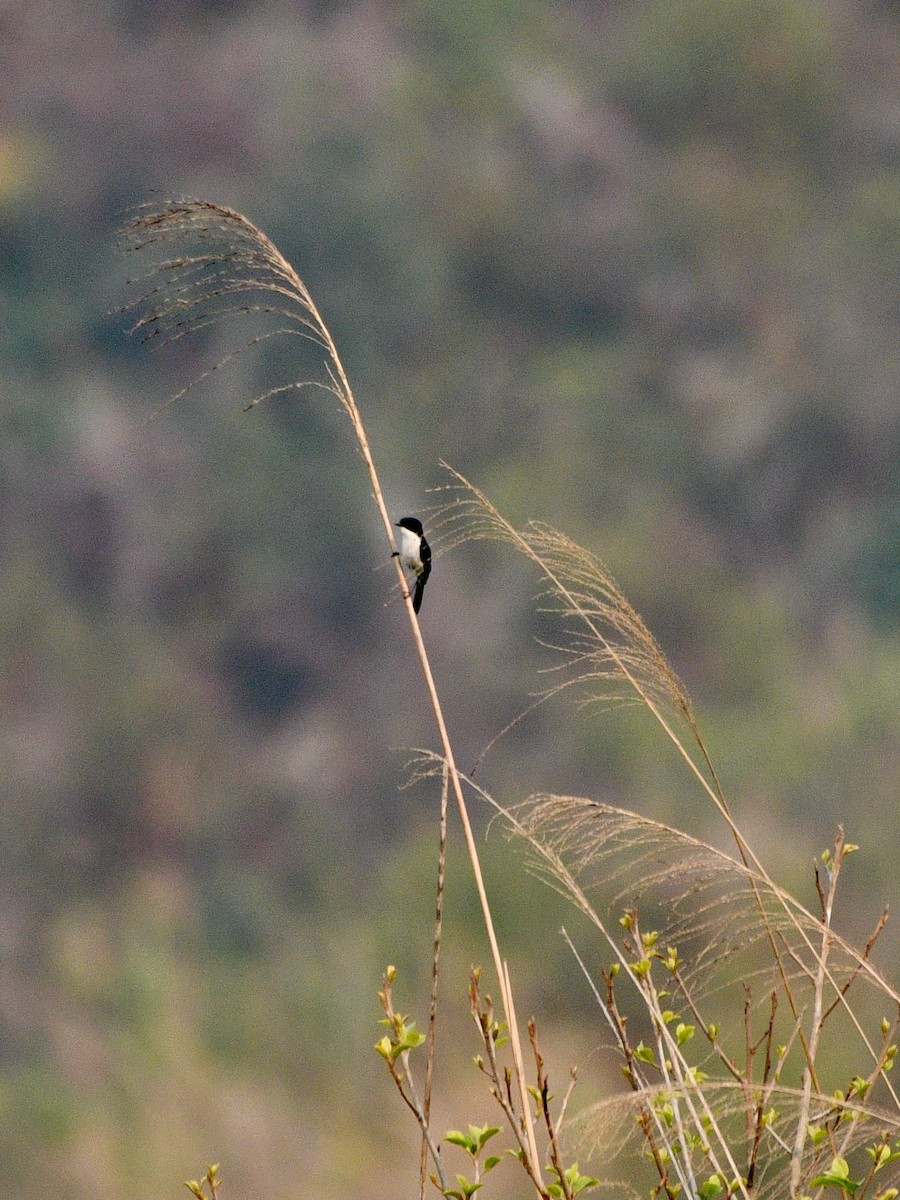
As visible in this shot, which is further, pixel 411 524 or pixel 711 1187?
pixel 411 524

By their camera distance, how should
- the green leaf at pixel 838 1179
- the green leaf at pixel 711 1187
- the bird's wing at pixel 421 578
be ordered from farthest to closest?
the bird's wing at pixel 421 578, the green leaf at pixel 711 1187, the green leaf at pixel 838 1179

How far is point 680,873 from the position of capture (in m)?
2.08

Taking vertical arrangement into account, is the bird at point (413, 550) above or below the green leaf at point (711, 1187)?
above

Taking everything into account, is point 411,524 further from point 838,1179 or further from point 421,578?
point 838,1179

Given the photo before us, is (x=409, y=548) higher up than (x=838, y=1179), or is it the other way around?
(x=409, y=548)

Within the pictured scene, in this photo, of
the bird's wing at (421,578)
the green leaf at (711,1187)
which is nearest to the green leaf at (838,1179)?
the green leaf at (711,1187)

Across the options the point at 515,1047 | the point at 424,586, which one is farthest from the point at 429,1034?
the point at 424,586

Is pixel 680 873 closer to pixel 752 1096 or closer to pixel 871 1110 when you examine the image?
pixel 752 1096

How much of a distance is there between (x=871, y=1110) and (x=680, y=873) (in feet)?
1.86

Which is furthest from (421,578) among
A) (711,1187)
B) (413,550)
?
(711,1187)

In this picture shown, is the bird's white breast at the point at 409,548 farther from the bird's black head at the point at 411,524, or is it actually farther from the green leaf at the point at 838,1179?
the green leaf at the point at 838,1179

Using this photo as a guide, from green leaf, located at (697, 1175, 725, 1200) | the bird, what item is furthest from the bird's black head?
green leaf, located at (697, 1175, 725, 1200)

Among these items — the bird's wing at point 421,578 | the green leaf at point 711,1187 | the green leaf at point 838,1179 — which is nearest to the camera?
the green leaf at point 838,1179

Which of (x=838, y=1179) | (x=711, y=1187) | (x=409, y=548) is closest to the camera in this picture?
(x=838, y=1179)
